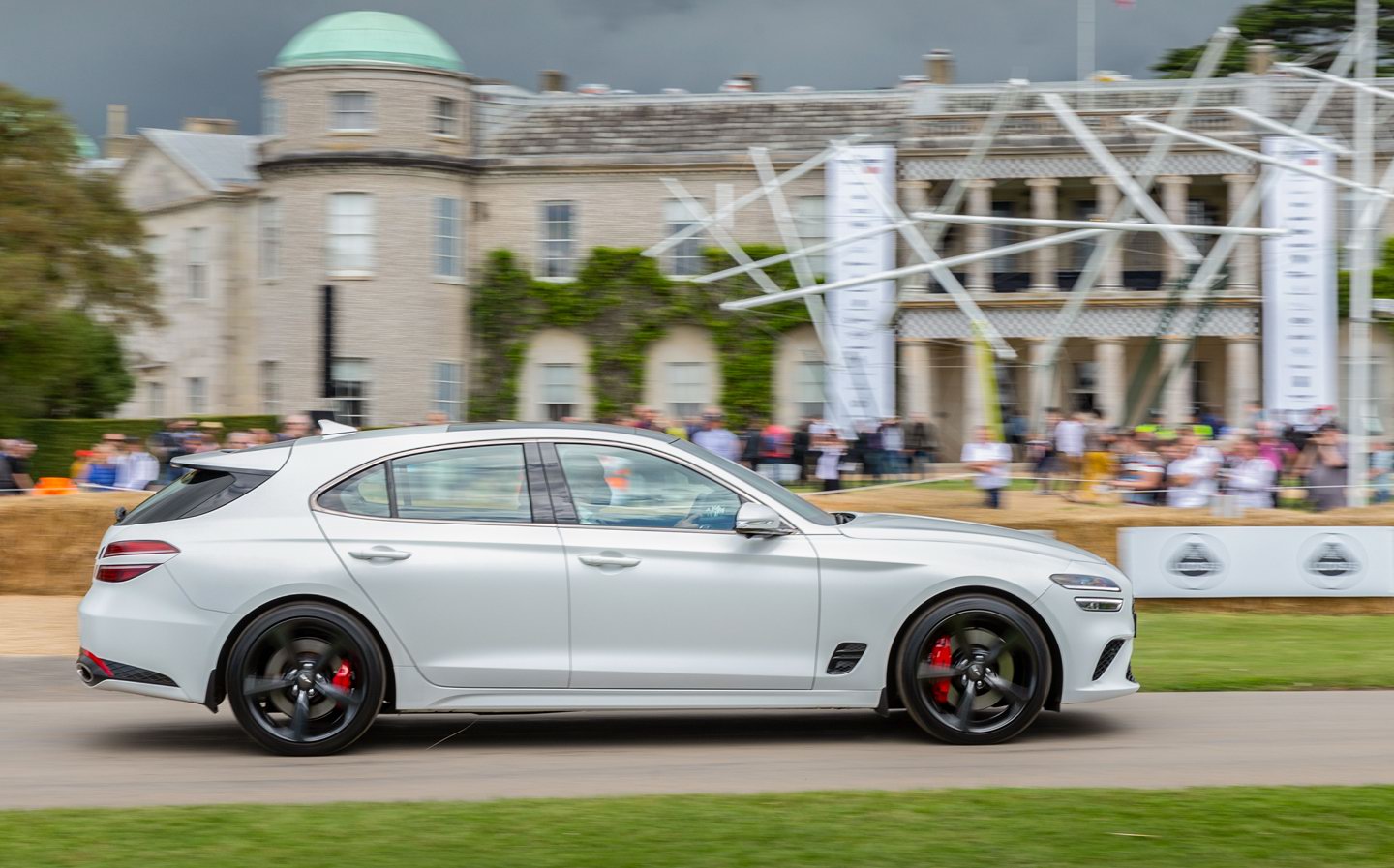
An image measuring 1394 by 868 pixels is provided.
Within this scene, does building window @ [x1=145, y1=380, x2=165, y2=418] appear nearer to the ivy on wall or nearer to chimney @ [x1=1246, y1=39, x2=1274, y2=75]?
the ivy on wall

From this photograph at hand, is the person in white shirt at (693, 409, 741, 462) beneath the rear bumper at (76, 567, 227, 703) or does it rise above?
above

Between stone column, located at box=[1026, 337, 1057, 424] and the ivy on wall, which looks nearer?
stone column, located at box=[1026, 337, 1057, 424]

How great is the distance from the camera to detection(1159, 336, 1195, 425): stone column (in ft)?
125

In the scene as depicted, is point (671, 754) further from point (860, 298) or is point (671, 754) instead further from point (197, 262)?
point (197, 262)

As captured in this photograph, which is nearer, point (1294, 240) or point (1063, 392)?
point (1294, 240)

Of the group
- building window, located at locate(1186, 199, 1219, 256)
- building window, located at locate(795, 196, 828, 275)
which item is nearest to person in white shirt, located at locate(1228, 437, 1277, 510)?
building window, located at locate(795, 196, 828, 275)

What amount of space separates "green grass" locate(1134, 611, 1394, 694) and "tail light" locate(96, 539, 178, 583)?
229 inches

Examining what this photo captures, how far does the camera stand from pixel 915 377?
40750mm

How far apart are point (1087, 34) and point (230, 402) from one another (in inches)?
939

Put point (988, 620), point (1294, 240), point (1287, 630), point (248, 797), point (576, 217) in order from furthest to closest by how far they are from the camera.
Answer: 1. point (576, 217)
2. point (1294, 240)
3. point (1287, 630)
4. point (988, 620)
5. point (248, 797)

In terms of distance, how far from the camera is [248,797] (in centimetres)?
709

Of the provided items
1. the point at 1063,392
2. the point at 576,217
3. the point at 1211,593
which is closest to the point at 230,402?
the point at 576,217

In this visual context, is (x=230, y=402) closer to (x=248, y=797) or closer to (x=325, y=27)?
(x=325, y=27)

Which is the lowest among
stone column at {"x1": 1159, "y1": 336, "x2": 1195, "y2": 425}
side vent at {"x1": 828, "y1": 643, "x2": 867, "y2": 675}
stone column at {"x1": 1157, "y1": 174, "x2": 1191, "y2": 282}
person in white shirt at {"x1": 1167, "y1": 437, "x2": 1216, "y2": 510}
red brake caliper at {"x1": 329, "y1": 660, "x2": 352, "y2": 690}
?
red brake caliper at {"x1": 329, "y1": 660, "x2": 352, "y2": 690}
